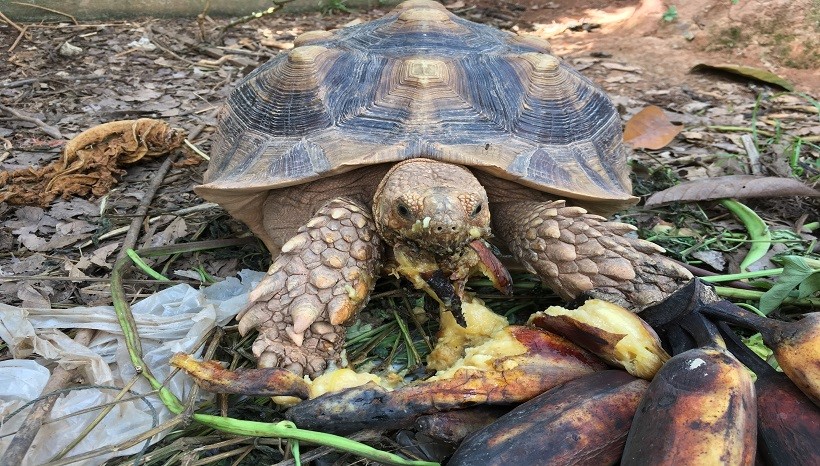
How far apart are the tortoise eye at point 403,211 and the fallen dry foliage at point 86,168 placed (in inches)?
85.3

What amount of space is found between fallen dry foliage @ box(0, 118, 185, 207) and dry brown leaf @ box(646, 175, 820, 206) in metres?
2.91

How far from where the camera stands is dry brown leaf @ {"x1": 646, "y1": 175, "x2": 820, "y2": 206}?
9.98 ft

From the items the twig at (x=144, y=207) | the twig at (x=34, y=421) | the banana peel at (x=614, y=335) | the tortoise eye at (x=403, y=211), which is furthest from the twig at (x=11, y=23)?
the banana peel at (x=614, y=335)

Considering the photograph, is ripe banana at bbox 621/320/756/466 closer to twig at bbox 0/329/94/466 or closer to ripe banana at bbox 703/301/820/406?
ripe banana at bbox 703/301/820/406

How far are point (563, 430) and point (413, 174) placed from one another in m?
0.98

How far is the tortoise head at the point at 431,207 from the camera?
74.8 inches

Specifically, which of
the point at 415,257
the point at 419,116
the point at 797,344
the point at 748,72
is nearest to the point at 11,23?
the point at 419,116

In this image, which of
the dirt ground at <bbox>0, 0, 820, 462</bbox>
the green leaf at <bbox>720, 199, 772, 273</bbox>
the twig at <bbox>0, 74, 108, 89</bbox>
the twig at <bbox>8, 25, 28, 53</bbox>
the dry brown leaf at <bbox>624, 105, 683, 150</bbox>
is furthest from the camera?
the twig at <bbox>8, 25, 28, 53</bbox>

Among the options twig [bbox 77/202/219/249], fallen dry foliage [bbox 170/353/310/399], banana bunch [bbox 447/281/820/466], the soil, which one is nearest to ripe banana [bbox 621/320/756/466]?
banana bunch [bbox 447/281/820/466]

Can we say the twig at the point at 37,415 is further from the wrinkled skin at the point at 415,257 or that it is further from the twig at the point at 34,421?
the wrinkled skin at the point at 415,257

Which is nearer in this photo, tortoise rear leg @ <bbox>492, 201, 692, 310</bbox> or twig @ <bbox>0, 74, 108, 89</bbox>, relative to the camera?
tortoise rear leg @ <bbox>492, 201, 692, 310</bbox>

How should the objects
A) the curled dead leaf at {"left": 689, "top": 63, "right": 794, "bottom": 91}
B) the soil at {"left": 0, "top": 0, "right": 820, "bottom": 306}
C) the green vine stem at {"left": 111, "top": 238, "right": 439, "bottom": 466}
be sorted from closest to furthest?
the green vine stem at {"left": 111, "top": 238, "right": 439, "bottom": 466} → the soil at {"left": 0, "top": 0, "right": 820, "bottom": 306} → the curled dead leaf at {"left": 689, "top": 63, "right": 794, "bottom": 91}

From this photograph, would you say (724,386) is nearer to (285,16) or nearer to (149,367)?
(149,367)

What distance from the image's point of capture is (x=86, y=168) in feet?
11.1
